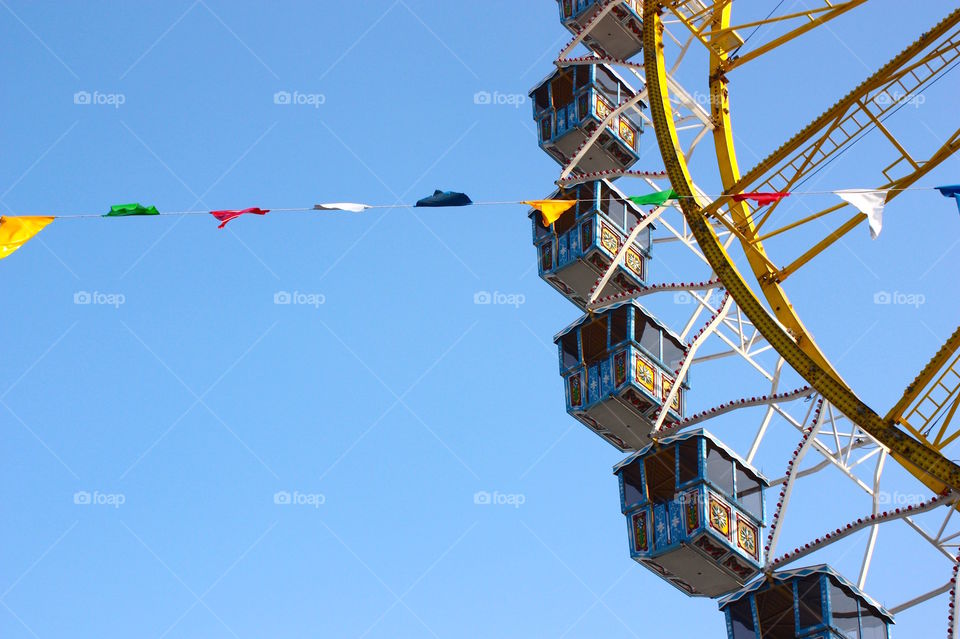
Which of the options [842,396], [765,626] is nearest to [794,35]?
[842,396]

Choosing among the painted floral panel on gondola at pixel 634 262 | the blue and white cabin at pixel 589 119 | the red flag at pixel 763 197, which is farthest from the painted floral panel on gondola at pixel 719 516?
the blue and white cabin at pixel 589 119

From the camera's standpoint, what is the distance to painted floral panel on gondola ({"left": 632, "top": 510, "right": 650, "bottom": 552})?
2269 centimetres

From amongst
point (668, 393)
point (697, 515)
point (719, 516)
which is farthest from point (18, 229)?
point (668, 393)

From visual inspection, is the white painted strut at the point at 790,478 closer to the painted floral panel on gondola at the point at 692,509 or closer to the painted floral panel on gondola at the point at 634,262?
the painted floral panel on gondola at the point at 692,509

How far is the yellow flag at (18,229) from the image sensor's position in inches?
667

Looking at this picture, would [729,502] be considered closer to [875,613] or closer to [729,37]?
[875,613]

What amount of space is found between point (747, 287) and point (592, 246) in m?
8.05

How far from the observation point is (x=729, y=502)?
22.3 meters

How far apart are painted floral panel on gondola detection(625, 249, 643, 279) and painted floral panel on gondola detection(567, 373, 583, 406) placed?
3046mm

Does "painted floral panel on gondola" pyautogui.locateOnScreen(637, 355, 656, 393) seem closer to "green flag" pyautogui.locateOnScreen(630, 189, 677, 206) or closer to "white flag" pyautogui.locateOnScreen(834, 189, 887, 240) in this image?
"green flag" pyautogui.locateOnScreen(630, 189, 677, 206)

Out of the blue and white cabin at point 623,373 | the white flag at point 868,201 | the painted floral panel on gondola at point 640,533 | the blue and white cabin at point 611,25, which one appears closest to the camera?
the white flag at point 868,201

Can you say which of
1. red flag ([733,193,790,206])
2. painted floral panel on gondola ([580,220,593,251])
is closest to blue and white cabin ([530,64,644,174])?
painted floral panel on gondola ([580,220,593,251])

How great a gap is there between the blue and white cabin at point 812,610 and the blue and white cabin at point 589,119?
13.7 m

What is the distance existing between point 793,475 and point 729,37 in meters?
7.71
